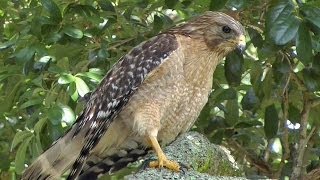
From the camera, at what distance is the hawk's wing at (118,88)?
4395mm

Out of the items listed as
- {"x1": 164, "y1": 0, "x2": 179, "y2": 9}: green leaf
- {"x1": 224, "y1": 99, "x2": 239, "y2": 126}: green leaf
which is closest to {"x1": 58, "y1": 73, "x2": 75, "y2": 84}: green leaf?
{"x1": 164, "y1": 0, "x2": 179, "y2": 9}: green leaf

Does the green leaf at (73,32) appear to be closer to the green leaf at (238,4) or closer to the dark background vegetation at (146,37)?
the dark background vegetation at (146,37)

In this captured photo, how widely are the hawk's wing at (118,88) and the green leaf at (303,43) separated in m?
0.58

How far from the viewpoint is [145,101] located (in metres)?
4.40

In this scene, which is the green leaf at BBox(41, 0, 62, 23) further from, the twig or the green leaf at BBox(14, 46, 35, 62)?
the twig

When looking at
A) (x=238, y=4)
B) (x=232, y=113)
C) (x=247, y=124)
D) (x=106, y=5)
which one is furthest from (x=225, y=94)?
(x=106, y=5)

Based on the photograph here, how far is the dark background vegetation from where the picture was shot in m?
4.67

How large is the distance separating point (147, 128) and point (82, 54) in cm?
108

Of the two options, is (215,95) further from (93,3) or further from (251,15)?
(93,3)

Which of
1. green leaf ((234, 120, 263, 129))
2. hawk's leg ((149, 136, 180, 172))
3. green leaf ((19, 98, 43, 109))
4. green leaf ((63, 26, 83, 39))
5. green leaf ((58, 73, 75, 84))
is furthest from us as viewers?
green leaf ((234, 120, 263, 129))

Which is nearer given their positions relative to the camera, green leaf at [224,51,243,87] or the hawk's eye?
the hawk's eye

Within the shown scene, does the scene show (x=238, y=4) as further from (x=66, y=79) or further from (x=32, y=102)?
(x=32, y=102)

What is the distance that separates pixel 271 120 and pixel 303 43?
1030 millimetres

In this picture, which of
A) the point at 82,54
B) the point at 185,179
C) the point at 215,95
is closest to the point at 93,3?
the point at 82,54
